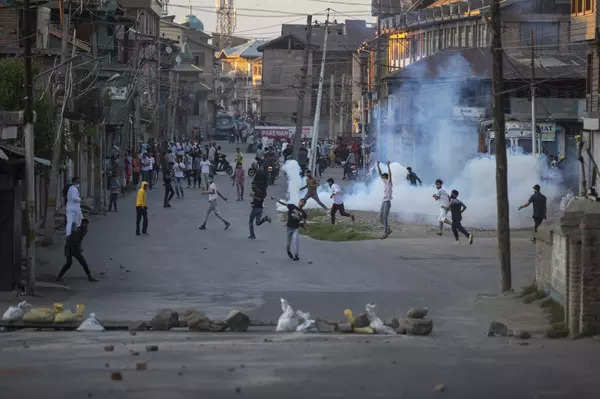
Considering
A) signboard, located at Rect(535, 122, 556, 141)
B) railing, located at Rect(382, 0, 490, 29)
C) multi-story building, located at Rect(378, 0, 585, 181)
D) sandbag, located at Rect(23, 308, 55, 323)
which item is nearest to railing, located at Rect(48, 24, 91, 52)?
multi-story building, located at Rect(378, 0, 585, 181)

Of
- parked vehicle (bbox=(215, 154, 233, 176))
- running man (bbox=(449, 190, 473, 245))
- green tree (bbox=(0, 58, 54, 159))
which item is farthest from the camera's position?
parked vehicle (bbox=(215, 154, 233, 176))

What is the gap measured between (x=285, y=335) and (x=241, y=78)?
175498 millimetres

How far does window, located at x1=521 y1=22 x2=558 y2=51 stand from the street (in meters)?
41.8

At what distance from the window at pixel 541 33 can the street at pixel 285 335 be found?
137 feet

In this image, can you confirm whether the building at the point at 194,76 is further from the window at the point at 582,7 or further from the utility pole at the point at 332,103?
the window at the point at 582,7

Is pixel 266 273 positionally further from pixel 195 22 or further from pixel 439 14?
pixel 195 22

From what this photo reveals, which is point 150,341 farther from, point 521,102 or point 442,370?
point 521,102

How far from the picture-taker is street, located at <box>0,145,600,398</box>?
36.7ft

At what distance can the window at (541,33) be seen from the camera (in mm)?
70500

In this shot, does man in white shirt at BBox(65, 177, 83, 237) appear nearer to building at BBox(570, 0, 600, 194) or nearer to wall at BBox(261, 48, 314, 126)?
building at BBox(570, 0, 600, 194)

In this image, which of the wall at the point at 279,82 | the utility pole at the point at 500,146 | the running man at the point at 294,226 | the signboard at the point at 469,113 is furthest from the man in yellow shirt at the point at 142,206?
the wall at the point at 279,82

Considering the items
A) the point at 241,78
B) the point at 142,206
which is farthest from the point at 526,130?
the point at 241,78

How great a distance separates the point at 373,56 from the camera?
100 m

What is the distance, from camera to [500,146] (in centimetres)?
2031
